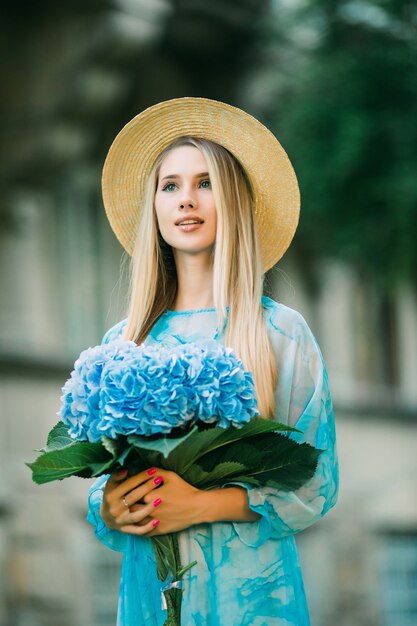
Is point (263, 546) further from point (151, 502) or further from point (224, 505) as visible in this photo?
point (151, 502)

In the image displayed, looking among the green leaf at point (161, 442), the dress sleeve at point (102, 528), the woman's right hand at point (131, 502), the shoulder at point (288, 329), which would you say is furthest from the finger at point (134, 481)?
the shoulder at point (288, 329)

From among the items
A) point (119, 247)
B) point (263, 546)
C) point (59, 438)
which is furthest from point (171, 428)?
point (119, 247)

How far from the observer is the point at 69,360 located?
10461 millimetres

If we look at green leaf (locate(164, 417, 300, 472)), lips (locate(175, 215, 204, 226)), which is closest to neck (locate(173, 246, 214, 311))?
lips (locate(175, 215, 204, 226))

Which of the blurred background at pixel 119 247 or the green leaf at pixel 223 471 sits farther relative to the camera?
the blurred background at pixel 119 247

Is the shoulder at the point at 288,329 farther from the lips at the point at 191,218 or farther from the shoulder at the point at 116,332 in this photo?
the shoulder at the point at 116,332

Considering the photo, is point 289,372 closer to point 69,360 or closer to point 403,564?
point 69,360

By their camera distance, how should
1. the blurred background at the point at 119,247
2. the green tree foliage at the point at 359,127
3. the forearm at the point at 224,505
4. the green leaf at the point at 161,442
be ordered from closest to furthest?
the green leaf at the point at 161,442
the forearm at the point at 224,505
the blurred background at the point at 119,247
the green tree foliage at the point at 359,127

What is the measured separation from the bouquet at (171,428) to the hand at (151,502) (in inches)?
1.2

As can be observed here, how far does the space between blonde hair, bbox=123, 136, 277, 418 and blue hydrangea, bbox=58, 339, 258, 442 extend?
0.19 meters

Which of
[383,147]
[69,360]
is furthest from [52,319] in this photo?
[383,147]

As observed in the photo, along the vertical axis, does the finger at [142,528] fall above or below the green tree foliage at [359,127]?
below

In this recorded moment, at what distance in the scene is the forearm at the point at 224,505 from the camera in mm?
3414

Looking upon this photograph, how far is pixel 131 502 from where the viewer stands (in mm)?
3387
